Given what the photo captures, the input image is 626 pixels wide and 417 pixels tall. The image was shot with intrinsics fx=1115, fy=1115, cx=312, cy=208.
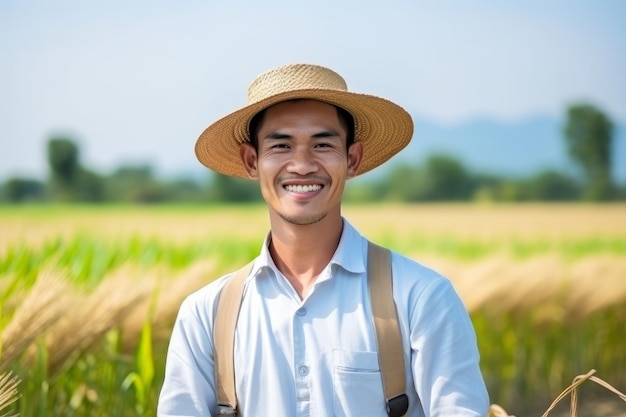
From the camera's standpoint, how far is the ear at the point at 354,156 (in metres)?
2.34

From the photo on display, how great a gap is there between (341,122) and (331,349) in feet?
1.58

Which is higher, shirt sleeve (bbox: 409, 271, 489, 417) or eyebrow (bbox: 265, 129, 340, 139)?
eyebrow (bbox: 265, 129, 340, 139)

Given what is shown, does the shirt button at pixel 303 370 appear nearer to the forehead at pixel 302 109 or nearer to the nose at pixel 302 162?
the nose at pixel 302 162

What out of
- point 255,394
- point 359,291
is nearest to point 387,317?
point 359,291

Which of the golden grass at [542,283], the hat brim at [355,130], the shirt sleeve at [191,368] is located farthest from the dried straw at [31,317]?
the golden grass at [542,283]

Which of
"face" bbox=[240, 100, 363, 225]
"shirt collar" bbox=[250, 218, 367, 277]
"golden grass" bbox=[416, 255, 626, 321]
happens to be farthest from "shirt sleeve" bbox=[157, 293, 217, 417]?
"golden grass" bbox=[416, 255, 626, 321]

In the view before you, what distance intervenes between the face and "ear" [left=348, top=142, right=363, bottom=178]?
0.10m

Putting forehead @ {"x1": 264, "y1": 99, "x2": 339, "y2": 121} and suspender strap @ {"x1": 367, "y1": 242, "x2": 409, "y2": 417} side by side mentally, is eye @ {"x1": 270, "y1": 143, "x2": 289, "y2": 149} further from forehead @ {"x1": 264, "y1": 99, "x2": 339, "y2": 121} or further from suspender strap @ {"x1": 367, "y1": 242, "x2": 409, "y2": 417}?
suspender strap @ {"x1": 367, "y1": 242, "x2": 409, "y2": 417}

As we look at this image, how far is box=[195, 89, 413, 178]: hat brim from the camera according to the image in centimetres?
222

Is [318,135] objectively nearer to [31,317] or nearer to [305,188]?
[305,188]

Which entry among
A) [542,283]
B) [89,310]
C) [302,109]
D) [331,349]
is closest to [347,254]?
[331,349]

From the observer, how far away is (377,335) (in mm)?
2061

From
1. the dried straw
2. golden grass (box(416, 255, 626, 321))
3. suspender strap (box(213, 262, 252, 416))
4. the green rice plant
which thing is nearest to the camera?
suspender strap (box(213, 262, 252, 416))

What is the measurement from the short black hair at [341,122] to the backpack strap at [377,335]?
10.2 inches
